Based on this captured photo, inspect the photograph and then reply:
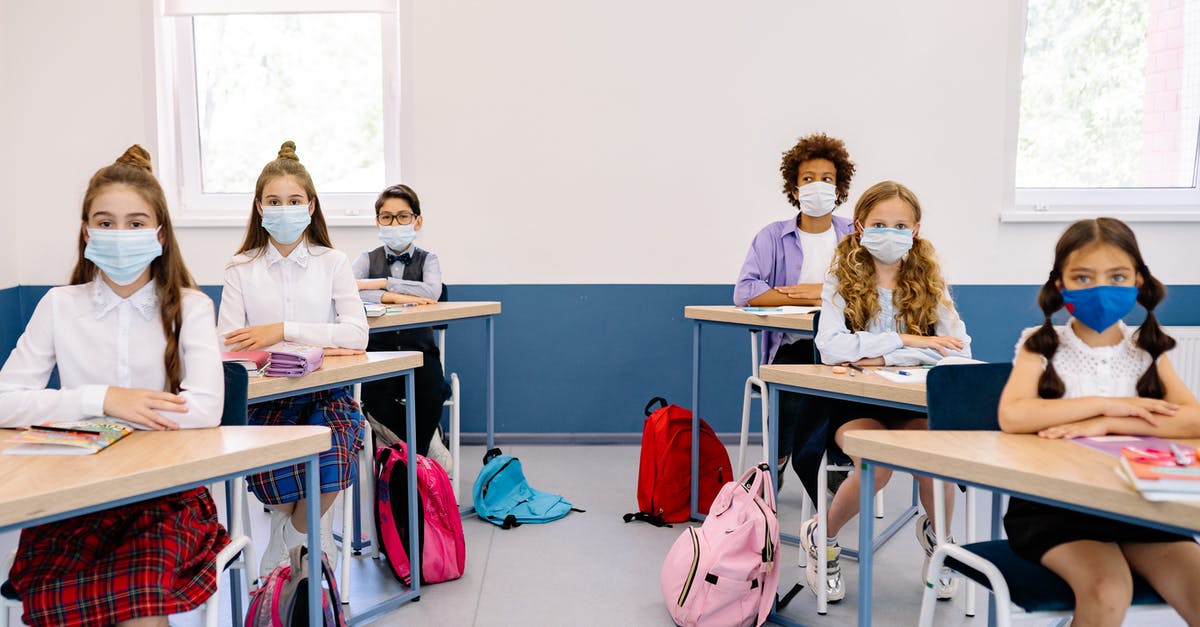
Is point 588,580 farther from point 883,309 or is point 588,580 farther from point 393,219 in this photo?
point 393,219

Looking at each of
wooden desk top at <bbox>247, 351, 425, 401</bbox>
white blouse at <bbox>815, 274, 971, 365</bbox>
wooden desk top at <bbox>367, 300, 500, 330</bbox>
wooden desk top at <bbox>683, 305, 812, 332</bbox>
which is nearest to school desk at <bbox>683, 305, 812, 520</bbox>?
wooden desk top at <bbox>683, 305, 812, 332</bbox>

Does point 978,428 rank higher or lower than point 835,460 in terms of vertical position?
higher

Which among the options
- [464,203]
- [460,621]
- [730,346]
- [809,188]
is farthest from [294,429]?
[730,346]

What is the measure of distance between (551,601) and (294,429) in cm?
114

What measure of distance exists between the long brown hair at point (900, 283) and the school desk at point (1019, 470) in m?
0.79

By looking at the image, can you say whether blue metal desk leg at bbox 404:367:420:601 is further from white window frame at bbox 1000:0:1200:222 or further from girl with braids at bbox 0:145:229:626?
white window frame at bbox 1000:0:1200:222

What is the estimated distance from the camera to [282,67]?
423 centimetres

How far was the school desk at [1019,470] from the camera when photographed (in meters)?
1.21

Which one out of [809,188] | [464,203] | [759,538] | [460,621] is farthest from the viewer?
[464,203]

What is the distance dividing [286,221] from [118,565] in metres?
1.18

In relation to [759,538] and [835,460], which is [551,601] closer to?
[759,538]

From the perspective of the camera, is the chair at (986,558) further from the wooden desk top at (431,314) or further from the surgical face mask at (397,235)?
the surgical face mask at (397,235)

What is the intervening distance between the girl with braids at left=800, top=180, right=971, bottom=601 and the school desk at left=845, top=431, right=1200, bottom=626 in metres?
0.73

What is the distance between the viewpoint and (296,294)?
2.44 meters
